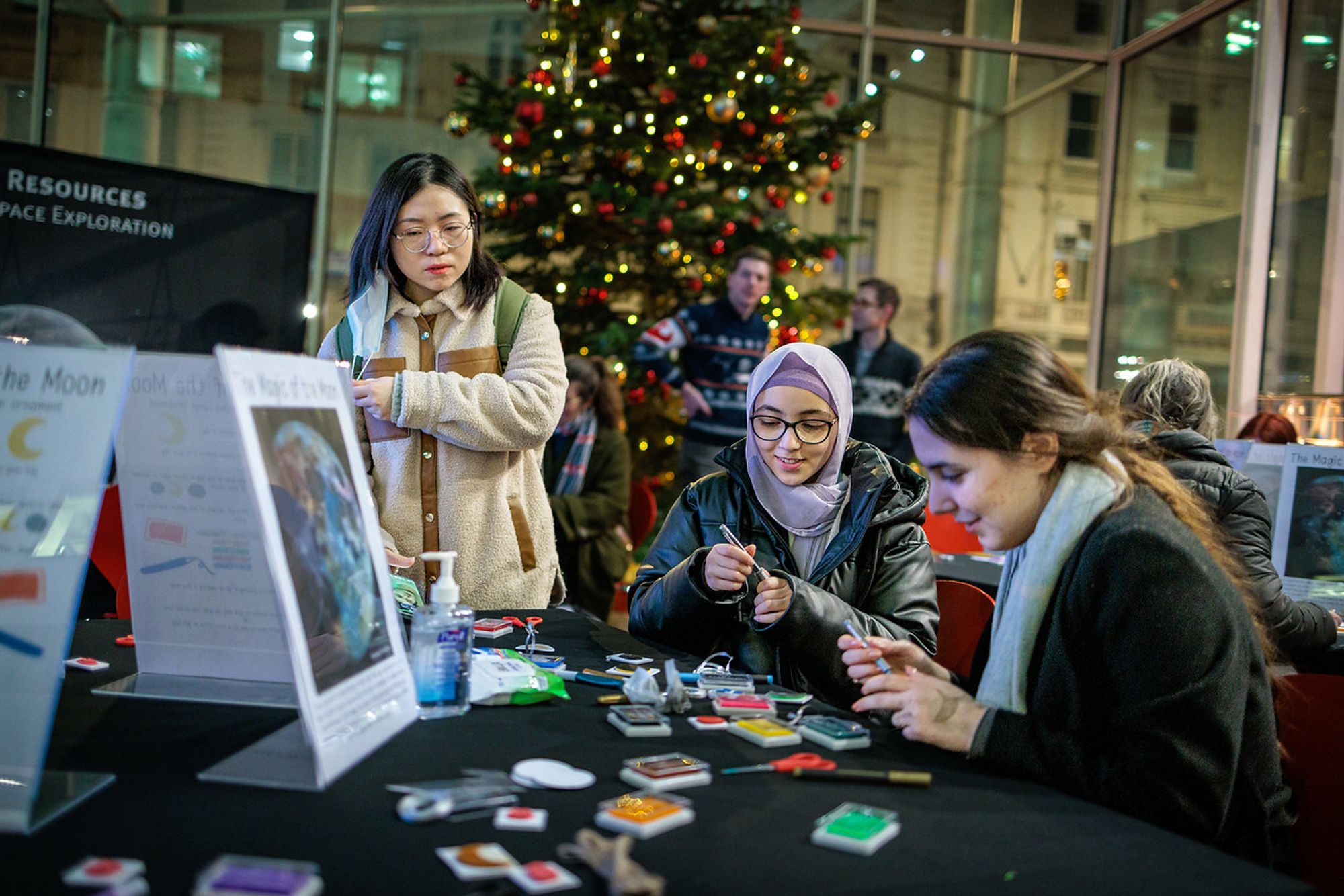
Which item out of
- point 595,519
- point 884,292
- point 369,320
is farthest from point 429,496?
point 884,292

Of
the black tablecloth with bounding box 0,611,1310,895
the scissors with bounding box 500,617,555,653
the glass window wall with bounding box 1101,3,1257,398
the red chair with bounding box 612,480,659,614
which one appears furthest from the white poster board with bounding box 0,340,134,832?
the glass window wall with bounding box 1101,3,1257,398

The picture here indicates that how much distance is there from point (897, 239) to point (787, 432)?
6366 mm

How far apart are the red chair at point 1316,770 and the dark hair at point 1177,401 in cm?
166

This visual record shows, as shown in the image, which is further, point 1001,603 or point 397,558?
point 397,558

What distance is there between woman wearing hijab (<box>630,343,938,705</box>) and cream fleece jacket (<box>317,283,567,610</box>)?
0.32 m

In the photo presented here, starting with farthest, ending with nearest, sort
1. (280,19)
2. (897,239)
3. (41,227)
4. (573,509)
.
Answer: (897,239) < (280,19) < (573,509) < (41,227)

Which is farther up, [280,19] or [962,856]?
[280,19]

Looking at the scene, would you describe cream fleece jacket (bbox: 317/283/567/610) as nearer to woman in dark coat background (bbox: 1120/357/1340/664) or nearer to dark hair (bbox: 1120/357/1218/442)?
woman in dark coat background (bbox: 1120/357/1340/664)

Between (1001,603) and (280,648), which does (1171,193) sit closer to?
(1001,603)

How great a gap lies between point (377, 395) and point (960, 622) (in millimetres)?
1398

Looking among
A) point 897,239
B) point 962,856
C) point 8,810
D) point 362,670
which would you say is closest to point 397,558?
point 362,670

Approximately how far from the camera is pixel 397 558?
2.04 metres

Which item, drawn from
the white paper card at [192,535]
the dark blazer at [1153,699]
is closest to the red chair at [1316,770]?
the dark blazer at [1153,699]

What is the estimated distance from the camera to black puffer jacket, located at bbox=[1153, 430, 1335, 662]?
261 cm
